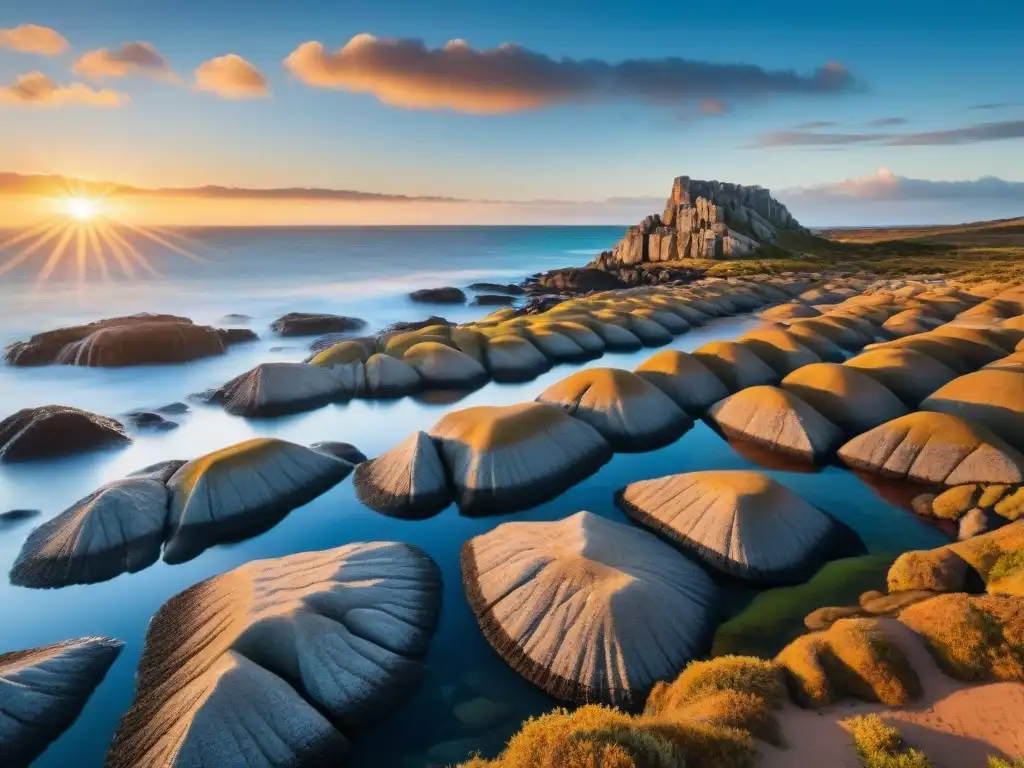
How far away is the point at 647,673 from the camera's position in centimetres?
1509

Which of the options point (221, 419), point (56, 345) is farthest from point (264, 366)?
point (56, 345)

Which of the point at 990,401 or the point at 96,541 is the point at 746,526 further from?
the point at 96,541

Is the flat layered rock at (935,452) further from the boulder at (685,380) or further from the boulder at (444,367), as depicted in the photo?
the boulder at (444,367)

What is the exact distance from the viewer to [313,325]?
264 ft

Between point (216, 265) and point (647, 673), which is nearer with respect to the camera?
point (647, 673)

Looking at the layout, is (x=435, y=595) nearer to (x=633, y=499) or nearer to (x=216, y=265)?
(x=633, y=499)

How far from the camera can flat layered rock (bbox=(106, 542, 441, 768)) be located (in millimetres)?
12711

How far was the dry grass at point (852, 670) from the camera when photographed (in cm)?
1213

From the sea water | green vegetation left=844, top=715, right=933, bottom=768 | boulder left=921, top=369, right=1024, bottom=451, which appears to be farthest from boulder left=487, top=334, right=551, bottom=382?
green vegetation left=844, top=715, right=933, bottom=768

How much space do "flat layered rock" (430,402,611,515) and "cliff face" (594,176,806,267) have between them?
375 feet

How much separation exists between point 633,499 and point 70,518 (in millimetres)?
24127

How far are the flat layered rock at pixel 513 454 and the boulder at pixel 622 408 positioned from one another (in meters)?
2.40

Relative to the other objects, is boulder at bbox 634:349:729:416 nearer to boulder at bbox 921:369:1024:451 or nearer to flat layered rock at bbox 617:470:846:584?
boulder at bbox 921:369:1024:451

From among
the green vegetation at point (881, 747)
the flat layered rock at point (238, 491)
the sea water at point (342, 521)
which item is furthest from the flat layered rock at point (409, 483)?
the green vegetation at point (881, 747)
